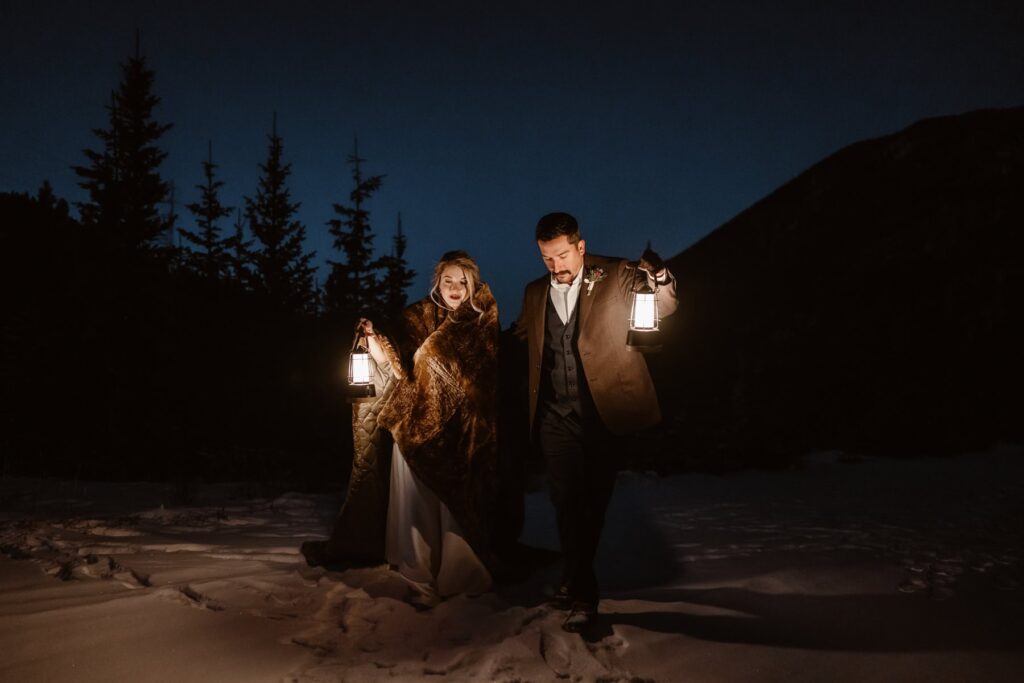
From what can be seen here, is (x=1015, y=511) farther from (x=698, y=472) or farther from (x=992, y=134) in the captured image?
(x=992, y=134)

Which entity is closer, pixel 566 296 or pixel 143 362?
pixel 566 296

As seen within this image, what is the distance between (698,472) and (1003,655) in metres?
7.50

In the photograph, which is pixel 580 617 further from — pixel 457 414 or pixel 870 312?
pixel 870 312

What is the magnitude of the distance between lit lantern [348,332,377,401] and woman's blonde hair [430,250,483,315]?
593mm

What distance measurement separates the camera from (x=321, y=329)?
18141 millimetres

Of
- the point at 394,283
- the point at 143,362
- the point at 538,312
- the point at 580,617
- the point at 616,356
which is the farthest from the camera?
the point at 394,283

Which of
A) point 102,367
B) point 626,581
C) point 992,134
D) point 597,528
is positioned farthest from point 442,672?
point 992,134

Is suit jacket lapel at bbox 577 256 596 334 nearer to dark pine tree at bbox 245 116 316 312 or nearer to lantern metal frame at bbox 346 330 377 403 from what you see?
lantern metal frame at bbox 346 330 377 403

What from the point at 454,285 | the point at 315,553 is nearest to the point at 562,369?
the point at 454,285

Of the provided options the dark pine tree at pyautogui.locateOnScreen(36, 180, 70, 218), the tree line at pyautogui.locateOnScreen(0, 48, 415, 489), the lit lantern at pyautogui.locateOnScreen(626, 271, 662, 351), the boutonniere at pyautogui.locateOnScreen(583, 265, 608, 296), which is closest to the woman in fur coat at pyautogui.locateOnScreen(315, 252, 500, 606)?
the boutonniere at pyautogui.locateOnScreen(583, 265, 608, 296)

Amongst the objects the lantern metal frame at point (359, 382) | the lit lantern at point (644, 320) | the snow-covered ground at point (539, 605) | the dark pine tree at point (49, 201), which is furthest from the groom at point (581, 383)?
the dark pine tree at point (49, 201)

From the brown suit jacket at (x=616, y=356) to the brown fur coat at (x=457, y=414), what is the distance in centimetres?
88

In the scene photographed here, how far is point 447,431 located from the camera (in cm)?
395

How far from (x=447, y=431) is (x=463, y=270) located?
3.48 feet
